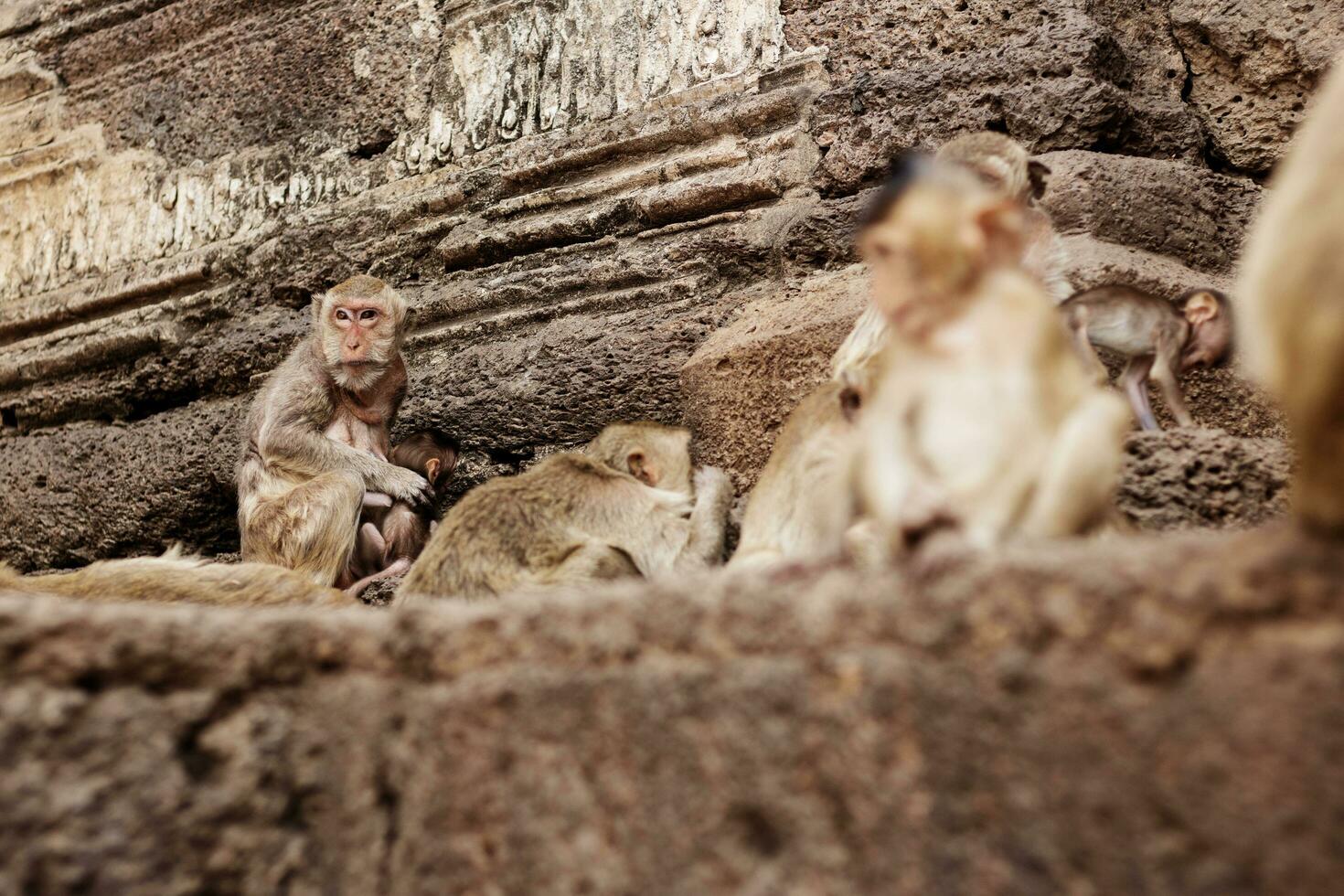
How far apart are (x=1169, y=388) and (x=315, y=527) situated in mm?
3152

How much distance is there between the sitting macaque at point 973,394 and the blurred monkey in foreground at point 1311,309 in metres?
0.33

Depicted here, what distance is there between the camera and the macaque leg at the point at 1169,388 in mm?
4258

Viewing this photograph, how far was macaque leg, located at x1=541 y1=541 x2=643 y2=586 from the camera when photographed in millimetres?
3854

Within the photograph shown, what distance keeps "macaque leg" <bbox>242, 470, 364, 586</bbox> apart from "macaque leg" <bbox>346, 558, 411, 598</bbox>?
123mm

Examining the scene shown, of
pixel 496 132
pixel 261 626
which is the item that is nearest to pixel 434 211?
pixel 496 132

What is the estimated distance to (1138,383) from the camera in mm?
4375

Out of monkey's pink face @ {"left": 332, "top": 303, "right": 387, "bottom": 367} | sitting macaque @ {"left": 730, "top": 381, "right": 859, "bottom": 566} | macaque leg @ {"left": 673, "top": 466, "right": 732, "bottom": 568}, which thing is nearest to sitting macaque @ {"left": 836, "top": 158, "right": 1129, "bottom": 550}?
sitting macaque @ {"left": 730, "top": 381, "right": 859, "bottom": 566}

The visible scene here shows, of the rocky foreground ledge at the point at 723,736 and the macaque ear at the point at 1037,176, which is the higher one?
the macaque ear at the point at 1037,176

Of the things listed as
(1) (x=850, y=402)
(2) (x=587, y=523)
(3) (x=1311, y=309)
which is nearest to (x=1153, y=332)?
(1) (x=850, y=402)

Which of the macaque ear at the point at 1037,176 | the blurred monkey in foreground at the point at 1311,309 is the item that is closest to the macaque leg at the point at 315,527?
the macaque ear at the point at 1037,176

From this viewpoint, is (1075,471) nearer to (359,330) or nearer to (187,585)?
(187,585)

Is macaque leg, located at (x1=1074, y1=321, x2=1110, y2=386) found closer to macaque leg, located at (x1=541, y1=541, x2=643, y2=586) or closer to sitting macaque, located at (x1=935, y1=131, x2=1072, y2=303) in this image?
sitting macaque, located at (x1=935, y1=131, x2=1072, y2=303)

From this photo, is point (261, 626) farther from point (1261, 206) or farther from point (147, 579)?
point (1261, 206)

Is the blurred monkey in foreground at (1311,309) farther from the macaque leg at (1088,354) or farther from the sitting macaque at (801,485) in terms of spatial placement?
the macaque leg at (1088,354)
